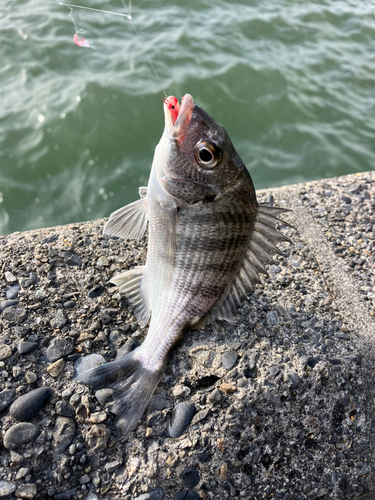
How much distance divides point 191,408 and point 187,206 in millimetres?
1170

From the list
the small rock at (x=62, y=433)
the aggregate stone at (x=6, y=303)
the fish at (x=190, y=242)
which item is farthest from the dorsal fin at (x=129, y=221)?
the small rock at (x=62, y=433)

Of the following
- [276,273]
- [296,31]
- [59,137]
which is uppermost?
[296,31]

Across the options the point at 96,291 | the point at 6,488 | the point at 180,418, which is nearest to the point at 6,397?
the point at 6,488

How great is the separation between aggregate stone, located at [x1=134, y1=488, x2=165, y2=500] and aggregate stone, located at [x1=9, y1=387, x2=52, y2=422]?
70cm

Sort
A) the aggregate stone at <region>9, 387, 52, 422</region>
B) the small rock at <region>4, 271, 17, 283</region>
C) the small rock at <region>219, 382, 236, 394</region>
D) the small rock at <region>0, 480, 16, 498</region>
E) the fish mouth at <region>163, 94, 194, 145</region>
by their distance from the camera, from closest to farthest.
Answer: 1. the small rock at <region>0, 480, 16, 498</region>
2. the aggregate stone at <region>9, 387, 52, 422</region>
3. the fish mouth at <region>163, 94, 194, 145</region>
4. the small rock at <region>219, 382, 236, 394</region>
5. the small rock at <region>4, 271, 17, 283</region>

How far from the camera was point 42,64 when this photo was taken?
6.62 meters

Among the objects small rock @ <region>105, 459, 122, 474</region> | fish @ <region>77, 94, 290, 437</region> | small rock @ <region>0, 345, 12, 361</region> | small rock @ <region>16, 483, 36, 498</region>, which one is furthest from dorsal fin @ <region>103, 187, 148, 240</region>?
small rock @ <region>16, 483, 36, 498</region>

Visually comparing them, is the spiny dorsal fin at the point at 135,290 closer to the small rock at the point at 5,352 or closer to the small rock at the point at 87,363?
the small rock at the point at 87,363

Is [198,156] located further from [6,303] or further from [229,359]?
[6,303]

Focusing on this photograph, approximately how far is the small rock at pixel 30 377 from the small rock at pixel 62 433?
0.89 ft

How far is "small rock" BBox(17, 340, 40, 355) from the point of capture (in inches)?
86.7

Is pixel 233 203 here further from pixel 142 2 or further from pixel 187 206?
pixel 142 2

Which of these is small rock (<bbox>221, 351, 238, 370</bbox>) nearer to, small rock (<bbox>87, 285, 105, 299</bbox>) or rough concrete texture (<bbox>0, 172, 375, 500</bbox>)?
rough concrete texture (<bbox>0, 172, 375, 500</bbox>)

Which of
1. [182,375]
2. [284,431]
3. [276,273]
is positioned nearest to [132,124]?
[276,273]
